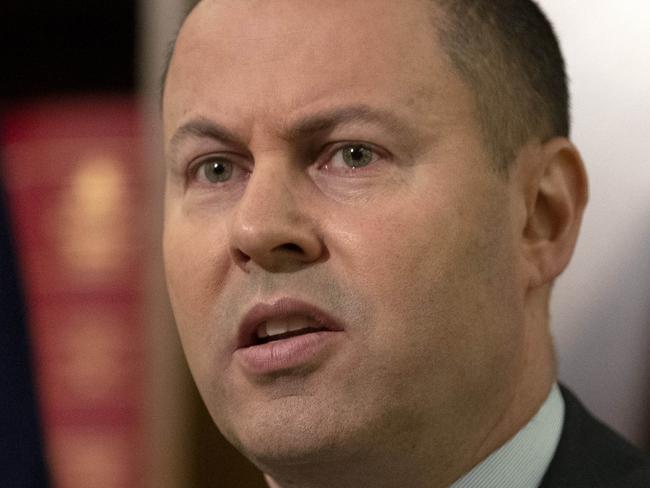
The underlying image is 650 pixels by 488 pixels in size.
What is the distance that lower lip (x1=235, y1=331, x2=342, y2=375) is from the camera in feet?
3.88

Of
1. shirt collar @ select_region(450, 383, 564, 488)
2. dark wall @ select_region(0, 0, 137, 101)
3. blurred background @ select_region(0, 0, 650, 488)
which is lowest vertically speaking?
blurred background @ select_region(0, 0, 650, 488)

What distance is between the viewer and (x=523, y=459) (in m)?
1.34

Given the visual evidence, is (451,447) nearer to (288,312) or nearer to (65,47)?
(288,312)

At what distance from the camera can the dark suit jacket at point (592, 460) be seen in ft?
4.31

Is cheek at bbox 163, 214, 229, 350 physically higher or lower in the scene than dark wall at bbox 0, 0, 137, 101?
higher

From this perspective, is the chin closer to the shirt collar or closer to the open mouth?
the open mouth

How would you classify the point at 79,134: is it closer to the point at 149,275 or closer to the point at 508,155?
the point at 149,275

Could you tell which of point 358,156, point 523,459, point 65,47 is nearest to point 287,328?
point 358,156

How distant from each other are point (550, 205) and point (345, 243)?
320 mm

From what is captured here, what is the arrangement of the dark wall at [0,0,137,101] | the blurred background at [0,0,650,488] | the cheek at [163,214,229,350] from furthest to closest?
the dark wall at [0,0,137,101], the blurred background at [0,0,650,488], the cheek at [163,214,229,350]

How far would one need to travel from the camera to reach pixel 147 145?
253 centimetres

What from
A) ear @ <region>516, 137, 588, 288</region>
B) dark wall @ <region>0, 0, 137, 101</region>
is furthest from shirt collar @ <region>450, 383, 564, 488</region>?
dark wall @ <region>0, 0, 137, 101</region>

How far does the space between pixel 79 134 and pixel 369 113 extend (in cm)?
153

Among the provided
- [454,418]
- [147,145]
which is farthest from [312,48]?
[147,145]
